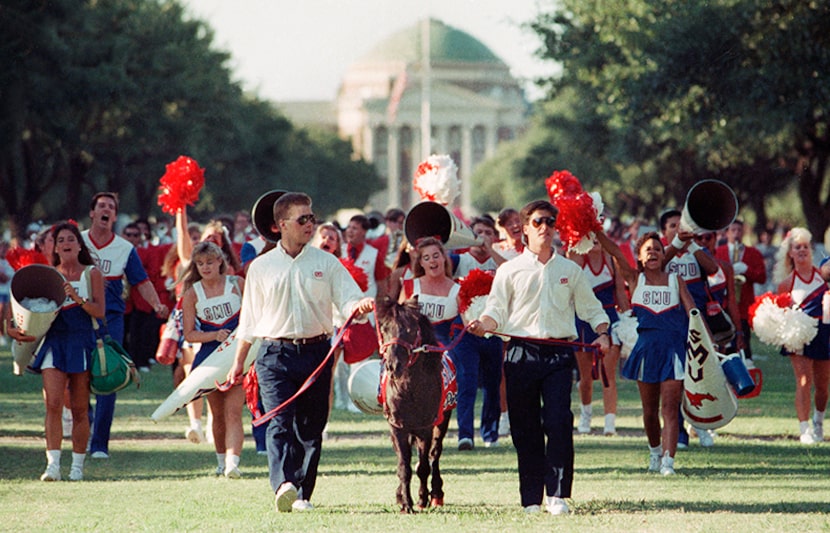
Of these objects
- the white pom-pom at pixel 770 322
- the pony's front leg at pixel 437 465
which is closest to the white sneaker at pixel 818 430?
the white pom-pom at pixel 770 322

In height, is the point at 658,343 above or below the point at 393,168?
below

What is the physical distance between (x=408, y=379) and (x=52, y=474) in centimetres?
346

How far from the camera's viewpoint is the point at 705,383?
1046 centimetres

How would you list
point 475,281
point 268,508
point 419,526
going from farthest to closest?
1. point 475,281
2. point 268,508
3. point 419,526

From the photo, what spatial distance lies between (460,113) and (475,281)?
14637 cm

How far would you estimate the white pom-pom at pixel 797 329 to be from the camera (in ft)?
42.7

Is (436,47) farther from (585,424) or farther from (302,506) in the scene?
(302,506)

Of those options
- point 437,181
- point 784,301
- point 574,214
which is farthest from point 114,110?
point 574,214

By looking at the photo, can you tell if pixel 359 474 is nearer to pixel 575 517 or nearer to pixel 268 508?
pixel 268 508

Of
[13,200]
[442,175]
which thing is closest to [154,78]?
[13,200]

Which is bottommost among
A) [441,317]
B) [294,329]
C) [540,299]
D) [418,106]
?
[441,317]

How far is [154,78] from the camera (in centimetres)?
4294

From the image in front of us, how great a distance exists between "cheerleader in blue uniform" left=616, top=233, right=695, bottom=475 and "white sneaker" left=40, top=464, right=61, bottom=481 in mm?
4027

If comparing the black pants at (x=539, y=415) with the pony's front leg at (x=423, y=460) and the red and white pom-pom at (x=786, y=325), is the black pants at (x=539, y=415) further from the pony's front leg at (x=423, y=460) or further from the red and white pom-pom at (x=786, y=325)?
the red and white pom-pom at (x=786, y=325)
